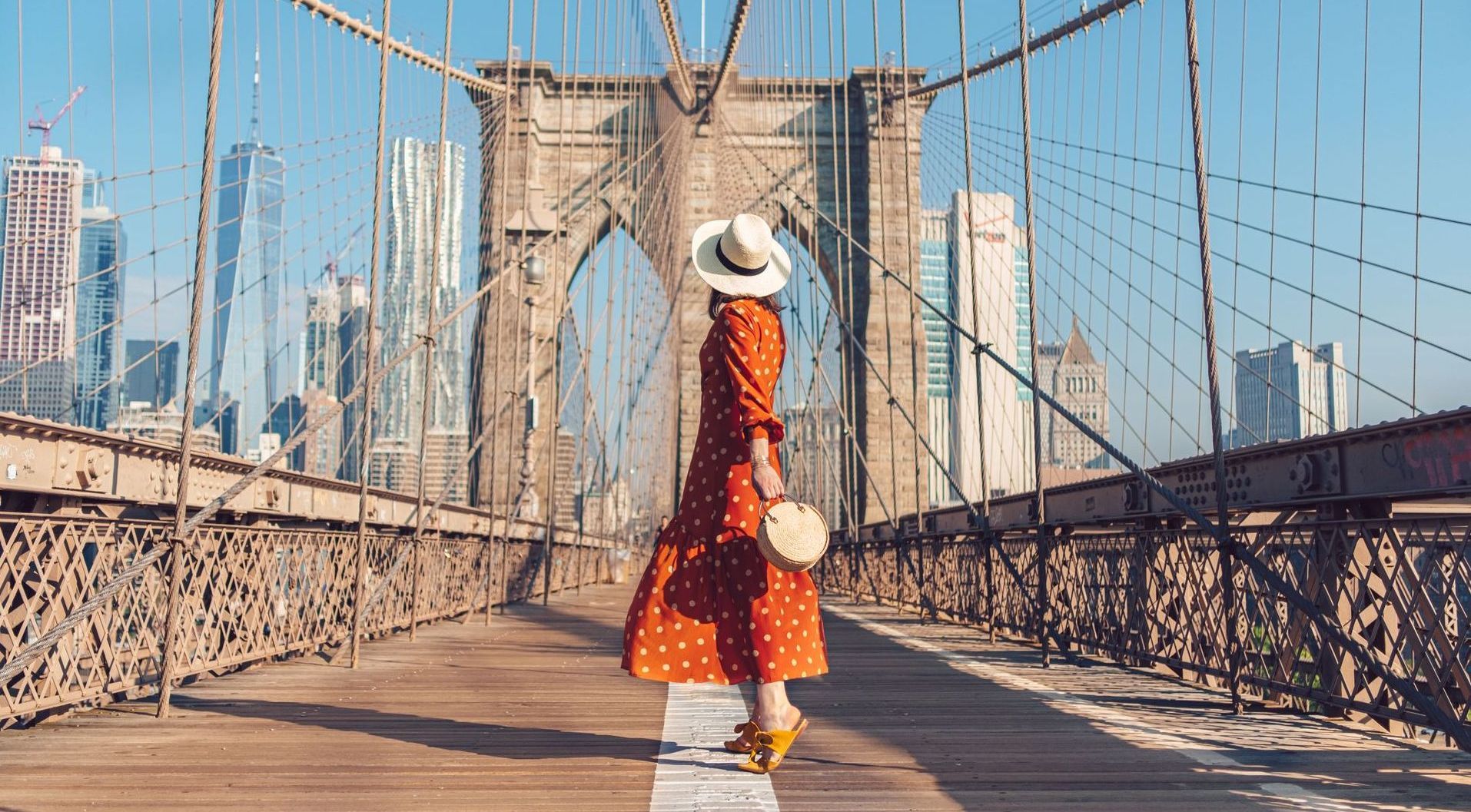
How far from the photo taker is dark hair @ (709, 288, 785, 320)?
361 centimetres

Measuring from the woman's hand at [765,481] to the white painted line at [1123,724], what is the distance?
120 cm

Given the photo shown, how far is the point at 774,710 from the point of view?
3277 millimetres

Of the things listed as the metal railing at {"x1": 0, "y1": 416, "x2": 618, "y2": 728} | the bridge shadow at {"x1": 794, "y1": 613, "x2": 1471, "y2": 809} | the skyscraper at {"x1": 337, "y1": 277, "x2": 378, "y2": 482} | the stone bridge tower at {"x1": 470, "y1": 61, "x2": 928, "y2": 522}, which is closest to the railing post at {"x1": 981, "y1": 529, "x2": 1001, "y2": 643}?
the bridge shadow at {"x1": 794, "y1": 613, "x2": 1471, "y2": 809}

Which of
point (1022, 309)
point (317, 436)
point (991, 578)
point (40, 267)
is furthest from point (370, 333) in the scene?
point (1022, 309)

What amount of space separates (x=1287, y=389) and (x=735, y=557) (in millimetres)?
8198

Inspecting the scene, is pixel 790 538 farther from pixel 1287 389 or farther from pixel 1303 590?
pixel 1287 389

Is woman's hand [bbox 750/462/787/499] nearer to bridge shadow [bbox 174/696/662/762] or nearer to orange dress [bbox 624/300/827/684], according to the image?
orange dress [bbox 624/300/827/684]

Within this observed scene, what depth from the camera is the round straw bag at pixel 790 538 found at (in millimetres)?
3186

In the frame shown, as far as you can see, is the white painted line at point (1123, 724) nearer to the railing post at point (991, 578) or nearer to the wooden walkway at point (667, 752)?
the wooden walkway at point (667, 752)

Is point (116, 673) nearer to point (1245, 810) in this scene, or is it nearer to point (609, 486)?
point (1245, 810)

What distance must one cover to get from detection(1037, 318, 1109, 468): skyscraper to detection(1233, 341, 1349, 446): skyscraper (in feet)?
4.82

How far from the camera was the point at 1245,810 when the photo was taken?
2.66 m

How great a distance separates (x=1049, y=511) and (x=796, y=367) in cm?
1627

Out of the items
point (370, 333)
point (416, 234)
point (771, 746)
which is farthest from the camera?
point (416, 234)
